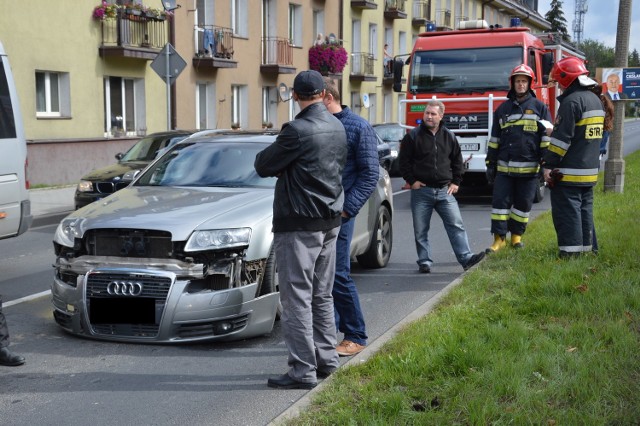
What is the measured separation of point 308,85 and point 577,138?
366 cm

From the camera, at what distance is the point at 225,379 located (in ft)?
18.0

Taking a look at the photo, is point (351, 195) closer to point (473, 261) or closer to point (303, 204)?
point (303, 204)

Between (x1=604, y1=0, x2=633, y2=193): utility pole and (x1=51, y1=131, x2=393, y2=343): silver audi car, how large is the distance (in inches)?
409

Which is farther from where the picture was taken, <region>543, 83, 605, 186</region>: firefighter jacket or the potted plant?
the potted plant

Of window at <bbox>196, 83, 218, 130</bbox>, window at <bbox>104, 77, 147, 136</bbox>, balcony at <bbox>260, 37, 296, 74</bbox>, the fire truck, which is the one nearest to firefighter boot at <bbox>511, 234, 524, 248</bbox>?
the fire truck

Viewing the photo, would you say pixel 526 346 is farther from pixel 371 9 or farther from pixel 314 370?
pixel 371 9

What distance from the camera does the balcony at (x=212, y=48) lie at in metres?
25.9

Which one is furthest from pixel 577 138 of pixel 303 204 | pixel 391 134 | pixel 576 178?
pixel 391 134

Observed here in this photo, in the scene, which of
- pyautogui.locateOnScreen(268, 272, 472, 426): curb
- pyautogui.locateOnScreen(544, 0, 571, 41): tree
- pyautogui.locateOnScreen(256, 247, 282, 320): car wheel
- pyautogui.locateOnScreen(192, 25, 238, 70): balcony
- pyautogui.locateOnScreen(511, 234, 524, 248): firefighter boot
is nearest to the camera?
pyautogui.locateOnScreen(268, 272, 472, 426): curb

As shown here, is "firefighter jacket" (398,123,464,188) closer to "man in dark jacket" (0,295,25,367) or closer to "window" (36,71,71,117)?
"man in dark jacket" (0,295,25,367)

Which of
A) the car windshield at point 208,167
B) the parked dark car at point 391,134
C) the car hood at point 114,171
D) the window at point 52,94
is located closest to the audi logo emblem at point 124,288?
the car windshield at point 208,167

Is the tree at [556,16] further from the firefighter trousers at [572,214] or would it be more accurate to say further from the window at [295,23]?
the firefighter trousers at [572,214]

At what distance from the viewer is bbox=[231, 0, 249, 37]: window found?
28547 mm

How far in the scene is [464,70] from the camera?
16.1 meters
